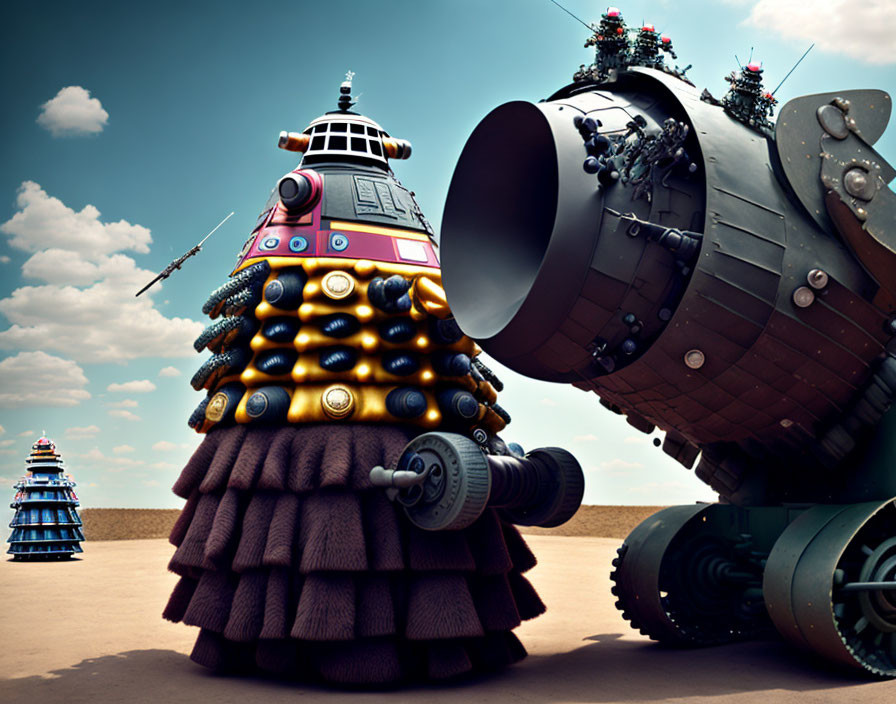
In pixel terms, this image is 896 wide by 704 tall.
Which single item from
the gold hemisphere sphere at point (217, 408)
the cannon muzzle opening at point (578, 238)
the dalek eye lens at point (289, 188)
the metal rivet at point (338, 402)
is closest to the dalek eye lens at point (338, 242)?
the dalek eye lens at point (289, 188)

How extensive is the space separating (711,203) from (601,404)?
260 centimetres

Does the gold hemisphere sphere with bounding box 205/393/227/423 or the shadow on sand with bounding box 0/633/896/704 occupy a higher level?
the gold hemisphere sphere with bounding box 205/393/227/423

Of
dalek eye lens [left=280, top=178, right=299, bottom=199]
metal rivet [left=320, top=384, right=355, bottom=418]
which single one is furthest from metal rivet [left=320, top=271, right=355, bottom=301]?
dalek eye lens [left=280, top=178, right=299, bottom=199]

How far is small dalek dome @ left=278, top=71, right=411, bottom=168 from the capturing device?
884cm

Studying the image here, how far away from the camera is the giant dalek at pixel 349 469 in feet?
22.9

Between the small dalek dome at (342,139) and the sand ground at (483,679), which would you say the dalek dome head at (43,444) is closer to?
the sand ground at (483,679)

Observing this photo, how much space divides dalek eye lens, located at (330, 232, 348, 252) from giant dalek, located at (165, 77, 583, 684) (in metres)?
0.02

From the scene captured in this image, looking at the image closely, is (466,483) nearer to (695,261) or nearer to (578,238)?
(578,238)

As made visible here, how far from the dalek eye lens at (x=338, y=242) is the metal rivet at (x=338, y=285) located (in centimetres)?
32

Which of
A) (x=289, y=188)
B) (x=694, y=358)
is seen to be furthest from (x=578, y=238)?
(x=289, y=188)

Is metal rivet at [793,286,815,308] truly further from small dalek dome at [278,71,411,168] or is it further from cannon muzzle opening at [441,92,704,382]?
small dalek dome at [278,71,411,168]

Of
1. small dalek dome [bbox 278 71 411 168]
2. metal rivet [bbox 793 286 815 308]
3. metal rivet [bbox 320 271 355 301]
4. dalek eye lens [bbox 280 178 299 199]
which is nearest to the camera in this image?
metal rivet [bbox 793 286 815 308]

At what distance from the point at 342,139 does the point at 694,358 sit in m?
4.25

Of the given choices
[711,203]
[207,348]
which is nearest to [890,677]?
[711,203]
